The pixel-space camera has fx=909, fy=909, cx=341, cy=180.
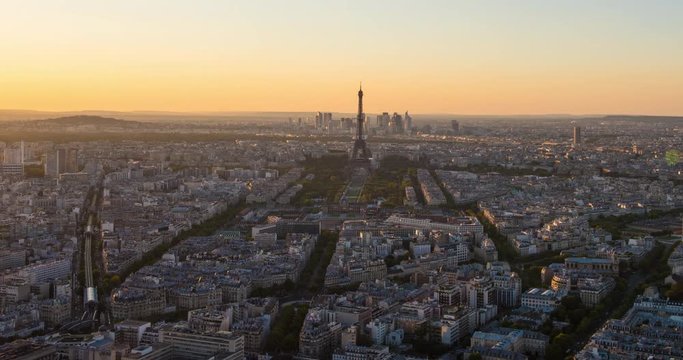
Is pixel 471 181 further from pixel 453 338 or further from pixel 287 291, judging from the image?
pixel 453 338

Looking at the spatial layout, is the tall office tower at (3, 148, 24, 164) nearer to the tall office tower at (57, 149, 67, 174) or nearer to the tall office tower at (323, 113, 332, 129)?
the tall office tower at (57, 149, 67, 174)

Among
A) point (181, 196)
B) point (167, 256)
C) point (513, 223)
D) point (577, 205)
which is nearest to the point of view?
point (167, 256)

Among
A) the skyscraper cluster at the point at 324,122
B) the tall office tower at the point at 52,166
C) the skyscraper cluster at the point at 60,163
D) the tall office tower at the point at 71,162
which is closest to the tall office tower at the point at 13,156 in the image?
the skyscraper cluster at the point at 60,163

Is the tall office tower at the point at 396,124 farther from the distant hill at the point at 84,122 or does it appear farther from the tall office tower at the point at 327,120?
the distant hill at the point at 84,122

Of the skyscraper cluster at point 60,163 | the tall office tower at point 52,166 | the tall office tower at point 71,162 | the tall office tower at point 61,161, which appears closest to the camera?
the tall office tower at point 52,166

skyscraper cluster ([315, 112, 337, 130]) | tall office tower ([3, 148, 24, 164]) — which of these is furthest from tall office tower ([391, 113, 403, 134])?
tall office tower ([3, 148, 24, 164])

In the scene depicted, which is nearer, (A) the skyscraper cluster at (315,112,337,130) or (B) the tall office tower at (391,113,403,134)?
(B) the tall office tower at (391,113,403,134)

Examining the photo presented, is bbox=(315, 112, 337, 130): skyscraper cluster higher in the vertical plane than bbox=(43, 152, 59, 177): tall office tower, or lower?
higher

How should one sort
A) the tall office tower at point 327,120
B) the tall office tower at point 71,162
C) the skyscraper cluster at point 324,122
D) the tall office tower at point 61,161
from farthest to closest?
1. the tall office tower at point 327,120
2. the skyscraper cluster at point 324,122
3. the tall office tower at point 71,162
4. the tall office tower at point 61,161

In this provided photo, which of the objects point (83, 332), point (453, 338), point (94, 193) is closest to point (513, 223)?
point (453, 338)

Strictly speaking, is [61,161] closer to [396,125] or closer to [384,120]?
[396,125]

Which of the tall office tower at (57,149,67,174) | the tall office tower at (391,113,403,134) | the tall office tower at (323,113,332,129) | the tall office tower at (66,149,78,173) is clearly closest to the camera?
the tall office tower at (57,149,67,174)
